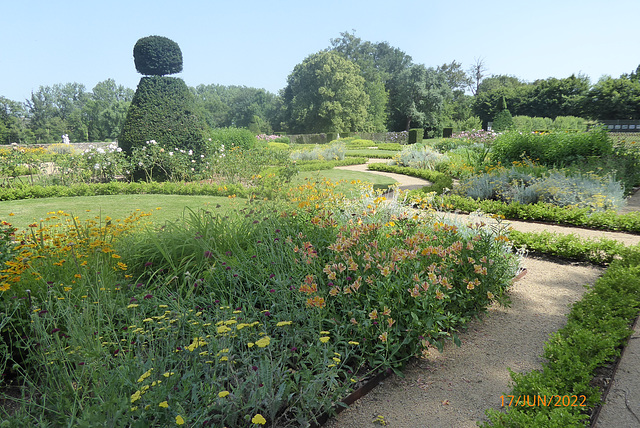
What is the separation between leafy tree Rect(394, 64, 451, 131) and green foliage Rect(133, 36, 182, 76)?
35.9 metres

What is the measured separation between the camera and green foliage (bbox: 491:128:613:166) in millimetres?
9844

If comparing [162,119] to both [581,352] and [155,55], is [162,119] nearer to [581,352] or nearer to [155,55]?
[155,55]

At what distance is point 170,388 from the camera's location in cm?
175

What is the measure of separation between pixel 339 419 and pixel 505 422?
2.75 feet

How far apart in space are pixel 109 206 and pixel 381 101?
132 ft

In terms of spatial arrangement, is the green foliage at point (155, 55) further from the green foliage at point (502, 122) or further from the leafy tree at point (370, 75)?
the leafy tree at point (370, 75)

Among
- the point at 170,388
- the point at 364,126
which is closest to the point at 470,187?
the point at 170,388

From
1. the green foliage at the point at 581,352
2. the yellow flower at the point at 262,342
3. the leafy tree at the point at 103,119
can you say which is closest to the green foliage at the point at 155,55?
the yellow flower at the point at 262,342

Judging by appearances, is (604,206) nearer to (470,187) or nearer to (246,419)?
(470,187)

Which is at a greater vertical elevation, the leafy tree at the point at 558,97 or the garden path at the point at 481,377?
the leafy tree at the point at 558,97

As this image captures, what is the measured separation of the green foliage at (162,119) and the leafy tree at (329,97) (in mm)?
29174

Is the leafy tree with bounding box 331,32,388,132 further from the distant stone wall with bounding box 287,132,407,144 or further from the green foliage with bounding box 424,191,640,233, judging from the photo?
the green foliage with bounding box 424,191,640,233

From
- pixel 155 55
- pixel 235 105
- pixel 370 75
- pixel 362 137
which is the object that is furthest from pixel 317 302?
pixel 235 105

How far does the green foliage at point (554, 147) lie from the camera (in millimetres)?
9844
